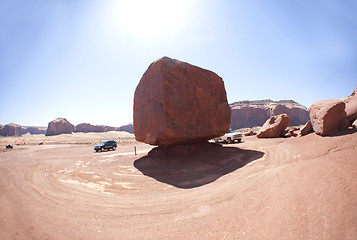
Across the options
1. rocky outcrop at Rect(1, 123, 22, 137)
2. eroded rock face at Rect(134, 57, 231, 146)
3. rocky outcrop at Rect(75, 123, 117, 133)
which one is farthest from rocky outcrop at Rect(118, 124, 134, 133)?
eroded rock face at Rect(134, 57, 231, 146)

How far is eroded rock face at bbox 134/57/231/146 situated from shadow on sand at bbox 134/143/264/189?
3.71ft

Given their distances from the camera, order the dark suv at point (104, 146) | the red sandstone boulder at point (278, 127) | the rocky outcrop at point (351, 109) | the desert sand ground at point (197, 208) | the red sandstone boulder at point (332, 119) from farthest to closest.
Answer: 1. the dark suv at point (104, 146)
2. the red sandstone boulder at point (278, 127)
3. the rocky outcrop at point (351, 109)
4. the red sandstone boulder at point (332, 119)
5. the desert sand ground at point (197, 208)

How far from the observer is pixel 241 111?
79.4 m

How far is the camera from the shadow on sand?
8.33 metres

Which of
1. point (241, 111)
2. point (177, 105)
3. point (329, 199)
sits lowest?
point (329, 199)

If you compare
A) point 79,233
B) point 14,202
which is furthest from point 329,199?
point 14,202

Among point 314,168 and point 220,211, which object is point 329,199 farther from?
point 220,211

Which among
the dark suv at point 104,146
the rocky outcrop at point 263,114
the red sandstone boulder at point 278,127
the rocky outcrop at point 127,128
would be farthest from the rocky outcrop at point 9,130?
the red sandstone boulder at point 278,127

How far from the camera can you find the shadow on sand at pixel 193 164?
27.3 feet

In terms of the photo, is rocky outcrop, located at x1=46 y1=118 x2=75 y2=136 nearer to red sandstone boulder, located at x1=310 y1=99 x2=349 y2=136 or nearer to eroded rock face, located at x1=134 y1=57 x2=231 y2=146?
eroded rock face, located at x1=134 y1=57 x2=231 y2=146

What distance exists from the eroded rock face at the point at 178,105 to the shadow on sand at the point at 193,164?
1.13 metres

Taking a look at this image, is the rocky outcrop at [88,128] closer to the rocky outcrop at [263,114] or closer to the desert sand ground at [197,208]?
the rocky outcrop at [263,114]

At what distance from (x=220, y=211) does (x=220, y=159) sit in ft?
23.2

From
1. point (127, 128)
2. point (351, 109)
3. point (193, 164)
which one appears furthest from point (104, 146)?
point (127, 128)
